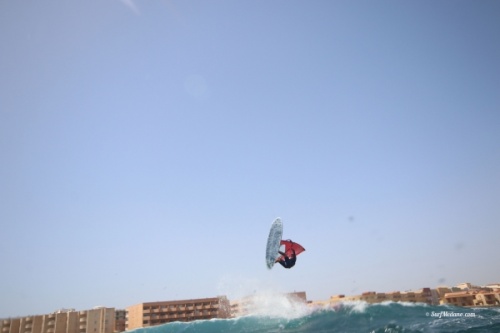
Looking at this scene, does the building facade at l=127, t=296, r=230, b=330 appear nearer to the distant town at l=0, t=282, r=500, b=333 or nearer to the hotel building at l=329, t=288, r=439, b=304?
the distant town at l=0, t=282, r=500, b=333

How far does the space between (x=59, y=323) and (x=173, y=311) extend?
26.3 m

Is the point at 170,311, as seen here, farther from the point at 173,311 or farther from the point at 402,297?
the point at 402,297

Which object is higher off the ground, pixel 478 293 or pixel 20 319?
pixel 20 319

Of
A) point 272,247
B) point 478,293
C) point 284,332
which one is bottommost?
point 478,293

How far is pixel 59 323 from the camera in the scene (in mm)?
67688

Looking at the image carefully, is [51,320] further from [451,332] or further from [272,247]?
[451,332]

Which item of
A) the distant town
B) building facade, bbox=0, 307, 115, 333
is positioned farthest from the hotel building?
building facade, bbox=0, 307, 115, 333

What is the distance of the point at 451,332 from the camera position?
19547 millimetres

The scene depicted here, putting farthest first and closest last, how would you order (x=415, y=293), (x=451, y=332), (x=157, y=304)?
(x=415, y=293), (x=157, y=304), (x=451, y=332)

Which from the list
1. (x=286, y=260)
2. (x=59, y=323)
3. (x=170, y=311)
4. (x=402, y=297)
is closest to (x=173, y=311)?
(x=170, y=311)

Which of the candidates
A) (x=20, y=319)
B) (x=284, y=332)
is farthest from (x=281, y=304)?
(x=20, y=319)

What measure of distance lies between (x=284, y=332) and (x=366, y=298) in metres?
75.8

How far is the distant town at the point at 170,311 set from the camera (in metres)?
68.1

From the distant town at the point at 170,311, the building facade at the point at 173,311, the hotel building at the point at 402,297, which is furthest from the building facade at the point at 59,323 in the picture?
the hotel building at the point at 402,297
